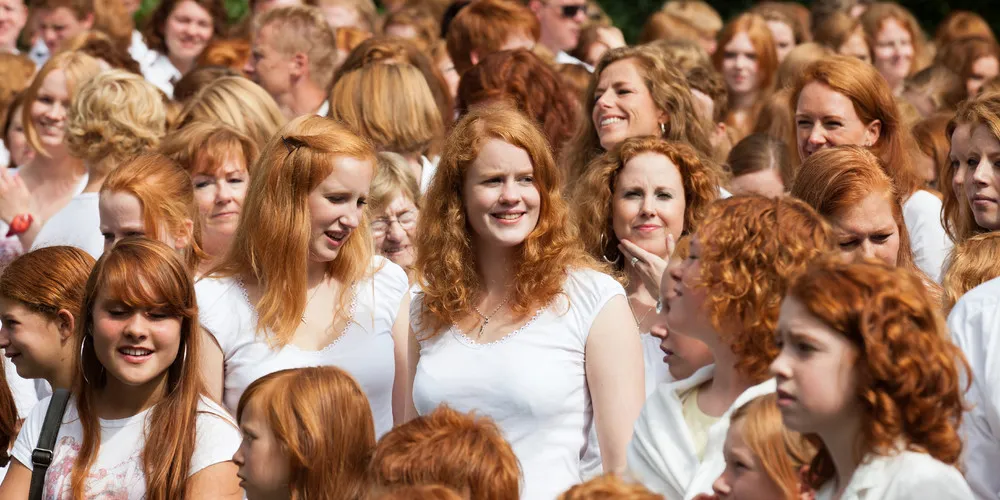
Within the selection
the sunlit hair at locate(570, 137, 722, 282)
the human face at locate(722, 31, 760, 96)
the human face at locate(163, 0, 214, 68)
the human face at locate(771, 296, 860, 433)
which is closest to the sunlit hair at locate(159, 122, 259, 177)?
the sunlit hair at locate(570, 137, 722, 282)

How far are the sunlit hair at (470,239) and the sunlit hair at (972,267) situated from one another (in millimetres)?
1110

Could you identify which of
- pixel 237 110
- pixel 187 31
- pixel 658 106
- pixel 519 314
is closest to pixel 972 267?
pixel 519 314

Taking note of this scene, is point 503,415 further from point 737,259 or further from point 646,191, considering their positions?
point 646,191

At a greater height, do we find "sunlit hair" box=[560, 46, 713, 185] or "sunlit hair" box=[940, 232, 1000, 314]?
"sunlit hair" box=[560, 46, 713, 185]

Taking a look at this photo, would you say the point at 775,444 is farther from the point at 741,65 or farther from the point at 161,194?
the point at 741,65

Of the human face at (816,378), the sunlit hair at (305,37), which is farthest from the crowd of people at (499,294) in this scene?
the sunlit hair at (305,37)

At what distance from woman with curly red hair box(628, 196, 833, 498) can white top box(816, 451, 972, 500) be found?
1.30 feet

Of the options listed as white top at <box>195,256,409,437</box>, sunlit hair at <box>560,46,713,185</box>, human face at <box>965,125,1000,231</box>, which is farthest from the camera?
sunlit hair at <box>560,46,713,185</box>

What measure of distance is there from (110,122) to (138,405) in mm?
2483

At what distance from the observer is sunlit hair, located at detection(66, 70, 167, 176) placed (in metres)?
6.25

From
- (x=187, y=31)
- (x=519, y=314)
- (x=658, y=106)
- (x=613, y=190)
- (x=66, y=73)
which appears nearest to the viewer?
(x=519, y=314)

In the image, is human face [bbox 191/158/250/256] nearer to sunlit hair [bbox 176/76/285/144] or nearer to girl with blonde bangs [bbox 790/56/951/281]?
sunlit hair [bbox 176/76/285/144]

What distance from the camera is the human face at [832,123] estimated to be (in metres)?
5.94

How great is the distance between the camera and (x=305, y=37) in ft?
27.2
